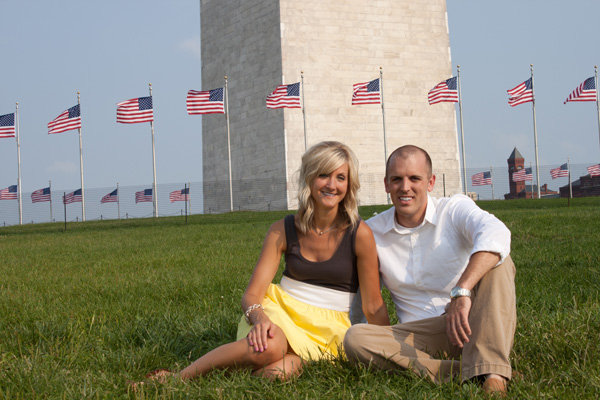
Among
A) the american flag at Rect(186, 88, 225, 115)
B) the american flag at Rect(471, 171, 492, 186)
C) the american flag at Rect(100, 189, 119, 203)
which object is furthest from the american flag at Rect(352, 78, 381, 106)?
the american flag at Rect(100, 189, 119, 203)

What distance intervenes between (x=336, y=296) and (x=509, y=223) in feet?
29.3

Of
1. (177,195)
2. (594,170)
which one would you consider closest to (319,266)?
(177,195)

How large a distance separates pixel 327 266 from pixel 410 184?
2.26 ft

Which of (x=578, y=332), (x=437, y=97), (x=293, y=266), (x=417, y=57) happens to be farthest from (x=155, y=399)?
(x=417, y=57)

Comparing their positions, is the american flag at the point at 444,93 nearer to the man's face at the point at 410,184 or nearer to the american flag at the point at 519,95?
the american flag at the point at 519,95

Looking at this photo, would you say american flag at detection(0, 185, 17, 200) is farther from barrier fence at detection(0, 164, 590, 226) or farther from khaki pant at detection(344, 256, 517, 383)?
khaki pant at detection(344, 256, 517, 383)

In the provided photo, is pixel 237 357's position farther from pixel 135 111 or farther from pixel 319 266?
pixel 135 111

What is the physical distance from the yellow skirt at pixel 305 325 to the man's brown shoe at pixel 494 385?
92cm

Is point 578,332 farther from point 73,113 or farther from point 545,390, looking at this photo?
point 73,113

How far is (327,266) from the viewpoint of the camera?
13.5 ft

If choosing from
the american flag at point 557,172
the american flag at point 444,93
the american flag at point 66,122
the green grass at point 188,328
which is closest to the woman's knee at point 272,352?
the green grass at point 188,328

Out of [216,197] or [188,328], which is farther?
[216,197]

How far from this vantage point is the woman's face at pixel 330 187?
13.2 feet

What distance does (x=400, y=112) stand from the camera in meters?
32.2
